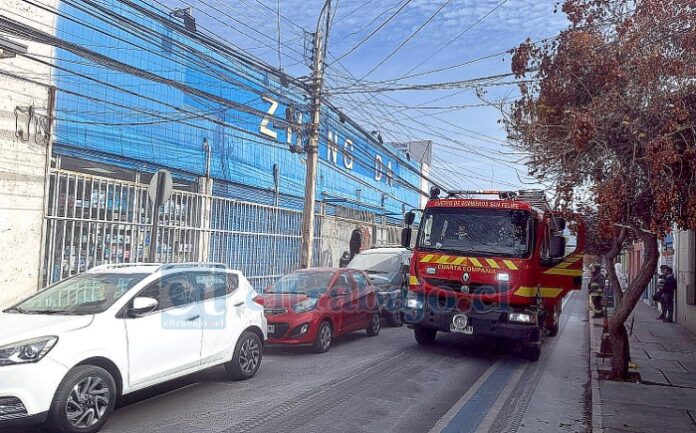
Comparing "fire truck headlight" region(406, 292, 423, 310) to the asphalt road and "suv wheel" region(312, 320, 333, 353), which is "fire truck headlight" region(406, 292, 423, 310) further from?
Answer: "suv wheel" region(312, 320, 333, 353)

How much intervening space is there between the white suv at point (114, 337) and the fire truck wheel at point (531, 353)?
4.63 m

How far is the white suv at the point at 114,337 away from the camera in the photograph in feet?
16.5

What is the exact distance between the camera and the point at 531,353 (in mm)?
9914

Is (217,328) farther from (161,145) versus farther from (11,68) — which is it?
(161,145)

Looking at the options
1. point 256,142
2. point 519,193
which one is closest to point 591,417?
point 519,193

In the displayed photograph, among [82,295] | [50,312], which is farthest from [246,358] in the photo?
[50,312]

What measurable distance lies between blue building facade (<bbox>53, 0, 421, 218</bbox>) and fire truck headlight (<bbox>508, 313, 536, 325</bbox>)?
22.0ft

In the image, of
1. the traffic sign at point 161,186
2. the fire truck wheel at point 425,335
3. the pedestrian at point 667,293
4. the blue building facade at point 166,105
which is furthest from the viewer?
the pedestrian at point 667,293

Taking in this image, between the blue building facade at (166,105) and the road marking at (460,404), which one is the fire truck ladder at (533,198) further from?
the blue building facade at (166,105)

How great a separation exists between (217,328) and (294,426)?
6.14 ft

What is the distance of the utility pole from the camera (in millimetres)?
14289

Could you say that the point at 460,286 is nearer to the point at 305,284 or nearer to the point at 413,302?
the point at 413,302

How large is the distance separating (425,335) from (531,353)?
1945 millimetres

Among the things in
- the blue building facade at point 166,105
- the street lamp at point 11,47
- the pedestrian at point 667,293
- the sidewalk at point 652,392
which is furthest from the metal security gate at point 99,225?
the pedestrian at point 667,293
